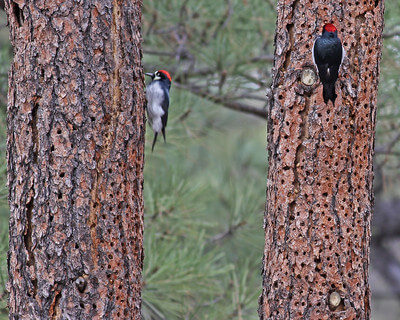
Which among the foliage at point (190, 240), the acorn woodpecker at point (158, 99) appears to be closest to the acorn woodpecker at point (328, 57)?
the acorn woodpecker at point (158, 99)

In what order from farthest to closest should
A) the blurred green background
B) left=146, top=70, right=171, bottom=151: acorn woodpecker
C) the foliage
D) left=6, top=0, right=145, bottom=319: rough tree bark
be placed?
the blurred green background
the foliage
left=146, top=70, right=171, bottom=151: acorn woodpecker
left=6, top=0, right=145, bottom=319: rough tree bark

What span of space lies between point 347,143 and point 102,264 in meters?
0.78

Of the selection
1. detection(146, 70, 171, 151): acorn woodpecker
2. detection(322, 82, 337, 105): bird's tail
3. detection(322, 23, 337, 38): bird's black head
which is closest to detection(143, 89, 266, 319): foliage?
detection(146, 70, 171, 151): acorn woodpecker

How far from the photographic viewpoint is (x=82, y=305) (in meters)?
1.68

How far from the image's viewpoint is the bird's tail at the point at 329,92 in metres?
1.74

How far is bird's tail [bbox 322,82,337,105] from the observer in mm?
1738

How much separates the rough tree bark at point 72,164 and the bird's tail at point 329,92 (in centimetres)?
56

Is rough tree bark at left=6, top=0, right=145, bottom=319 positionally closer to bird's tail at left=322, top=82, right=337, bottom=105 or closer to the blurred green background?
bird's tail at left=322, top=82, right=337, bottom=105

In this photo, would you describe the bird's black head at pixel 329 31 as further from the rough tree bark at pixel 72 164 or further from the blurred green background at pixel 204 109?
the blurred green background at pixel 204 109

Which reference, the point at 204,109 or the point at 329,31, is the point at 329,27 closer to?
the point at 329,31

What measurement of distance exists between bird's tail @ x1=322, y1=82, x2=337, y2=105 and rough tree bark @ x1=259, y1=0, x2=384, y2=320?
13 millimetres

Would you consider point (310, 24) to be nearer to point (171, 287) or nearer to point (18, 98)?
point (18, 98)

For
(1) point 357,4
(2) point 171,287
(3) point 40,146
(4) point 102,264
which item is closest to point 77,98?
(3) point 40,146

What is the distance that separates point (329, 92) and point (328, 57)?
100 millimetres
